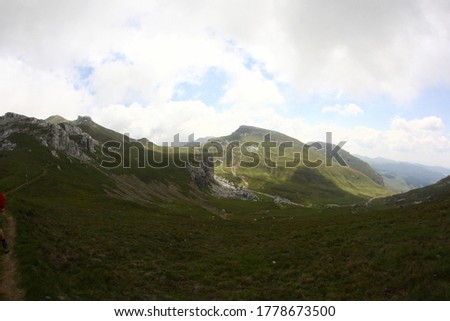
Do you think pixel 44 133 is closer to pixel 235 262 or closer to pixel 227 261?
pixel 227 261

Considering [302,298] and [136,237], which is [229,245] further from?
[302,298]

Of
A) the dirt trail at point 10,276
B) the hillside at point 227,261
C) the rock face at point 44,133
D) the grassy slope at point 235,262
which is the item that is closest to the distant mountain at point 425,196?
the hillside at point 227,261

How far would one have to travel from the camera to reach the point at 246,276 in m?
26.0

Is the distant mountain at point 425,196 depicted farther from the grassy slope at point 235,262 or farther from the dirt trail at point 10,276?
the dirt trail at point 10,276

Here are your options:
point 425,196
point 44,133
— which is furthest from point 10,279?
point 425,196

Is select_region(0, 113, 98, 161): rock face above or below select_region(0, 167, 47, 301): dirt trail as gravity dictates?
above

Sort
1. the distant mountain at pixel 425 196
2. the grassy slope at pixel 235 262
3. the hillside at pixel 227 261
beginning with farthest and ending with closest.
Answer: the distant mountain at pixel 425 196 < the grassy slope at pixel 235 262 < the hillside at pixel 227 261

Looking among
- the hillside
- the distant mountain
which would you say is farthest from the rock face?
the distant mountain

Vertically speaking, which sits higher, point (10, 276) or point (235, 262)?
point (10, 276)

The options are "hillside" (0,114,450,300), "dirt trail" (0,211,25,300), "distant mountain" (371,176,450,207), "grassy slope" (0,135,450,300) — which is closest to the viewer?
"dirt trail" (0,211,25,300)

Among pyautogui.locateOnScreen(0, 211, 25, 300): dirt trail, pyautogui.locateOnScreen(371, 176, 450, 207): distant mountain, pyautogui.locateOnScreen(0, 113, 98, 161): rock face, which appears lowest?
pyautogui.locateOnScreen(371, 176, 450, 207): distant mountain

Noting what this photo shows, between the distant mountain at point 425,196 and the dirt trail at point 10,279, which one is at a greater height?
the dirt trail at point 10,279

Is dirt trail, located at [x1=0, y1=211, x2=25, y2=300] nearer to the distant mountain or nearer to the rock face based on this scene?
the distant mountain
